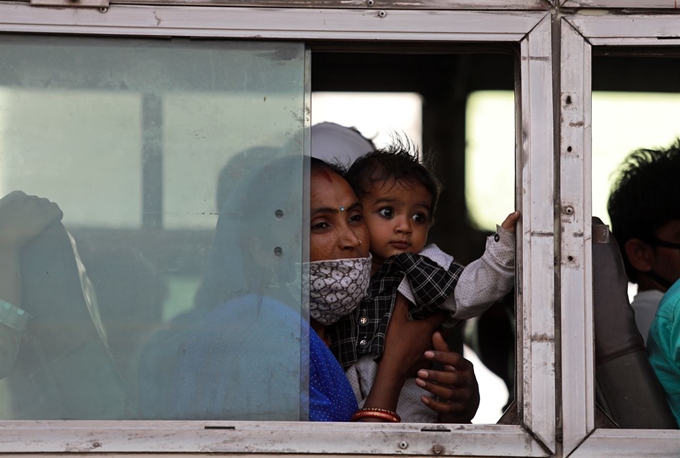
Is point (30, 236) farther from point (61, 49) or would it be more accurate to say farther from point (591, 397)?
point (591, 397)

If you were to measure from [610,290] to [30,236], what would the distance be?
4.18 feet

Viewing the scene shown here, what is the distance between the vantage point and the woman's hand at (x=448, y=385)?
8.07ft

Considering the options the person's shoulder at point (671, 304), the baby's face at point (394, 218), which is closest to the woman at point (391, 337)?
the baby's face at point (394, 218)

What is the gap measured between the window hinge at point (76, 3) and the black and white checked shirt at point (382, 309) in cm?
91

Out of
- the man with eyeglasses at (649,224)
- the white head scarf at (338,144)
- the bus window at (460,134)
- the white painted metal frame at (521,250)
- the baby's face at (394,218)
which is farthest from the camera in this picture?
the bus window at (460,134)

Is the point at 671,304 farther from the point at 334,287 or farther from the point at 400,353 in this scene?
the point at 334,287

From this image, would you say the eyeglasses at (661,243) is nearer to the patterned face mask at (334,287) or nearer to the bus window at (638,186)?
the bus window at (638,186)

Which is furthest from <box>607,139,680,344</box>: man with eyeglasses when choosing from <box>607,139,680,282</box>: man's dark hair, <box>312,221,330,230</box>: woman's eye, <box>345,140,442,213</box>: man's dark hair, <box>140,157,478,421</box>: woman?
<box>140,157,478,421</box>: woman

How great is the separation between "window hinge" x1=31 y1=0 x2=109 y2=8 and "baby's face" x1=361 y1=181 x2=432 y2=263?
0.86 m

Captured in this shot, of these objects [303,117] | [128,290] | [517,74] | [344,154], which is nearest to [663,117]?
[344,154]

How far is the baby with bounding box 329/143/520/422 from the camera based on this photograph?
7.91 feet

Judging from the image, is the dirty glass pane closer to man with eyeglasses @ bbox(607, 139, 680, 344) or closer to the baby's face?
the baby's face

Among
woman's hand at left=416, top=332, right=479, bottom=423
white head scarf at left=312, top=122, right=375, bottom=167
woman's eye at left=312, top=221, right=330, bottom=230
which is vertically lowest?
woman's hand at left=416, top=332, right=479, bottom=423

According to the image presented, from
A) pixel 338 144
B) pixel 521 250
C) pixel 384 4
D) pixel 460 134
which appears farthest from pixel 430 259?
pixel 460 134
